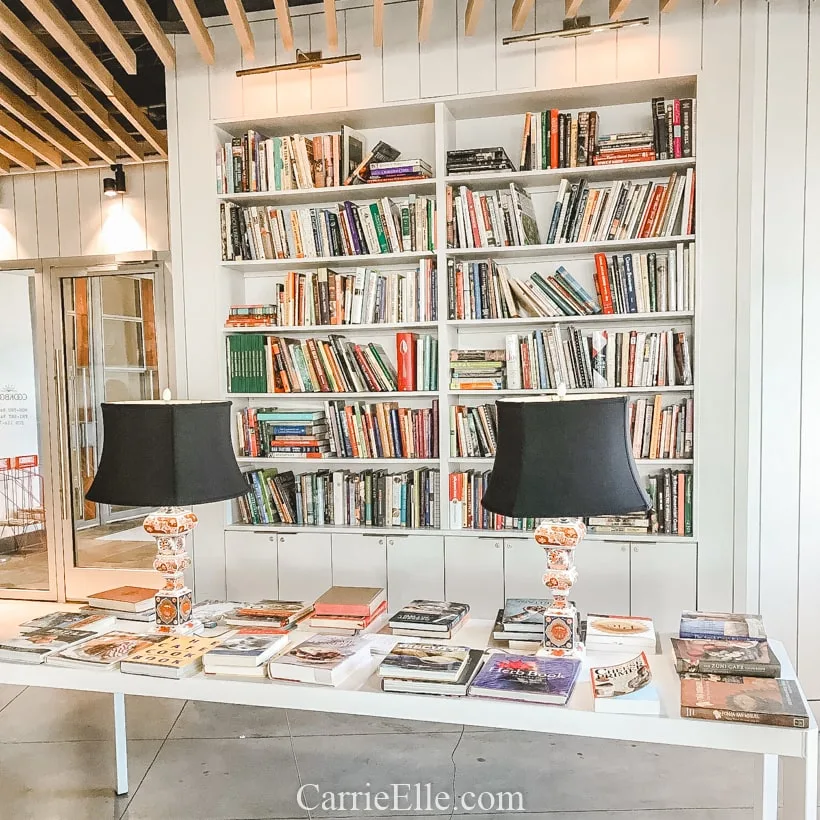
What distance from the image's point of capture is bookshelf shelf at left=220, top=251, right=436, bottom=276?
340 centimetres

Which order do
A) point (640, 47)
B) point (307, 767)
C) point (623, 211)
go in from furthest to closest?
point (623, 211), point (640, 47), point (307, 767)

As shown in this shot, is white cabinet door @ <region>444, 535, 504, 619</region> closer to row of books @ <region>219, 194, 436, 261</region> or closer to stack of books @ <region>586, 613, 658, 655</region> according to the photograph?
stack of books @ <region>586, 613, 658, 655</region>

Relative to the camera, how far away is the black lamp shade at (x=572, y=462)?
6.48ft

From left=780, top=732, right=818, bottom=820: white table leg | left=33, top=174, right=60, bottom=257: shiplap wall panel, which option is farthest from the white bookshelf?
left=33, top=174, right=60, bottom=257: shiplap wall panel

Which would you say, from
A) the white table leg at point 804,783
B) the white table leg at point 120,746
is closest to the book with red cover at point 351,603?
the white table leg at point 120,746

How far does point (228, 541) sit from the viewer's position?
3639 mm

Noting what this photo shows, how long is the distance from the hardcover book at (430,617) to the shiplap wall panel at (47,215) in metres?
3.78

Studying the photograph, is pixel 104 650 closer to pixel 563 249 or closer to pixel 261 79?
pixel 563 249

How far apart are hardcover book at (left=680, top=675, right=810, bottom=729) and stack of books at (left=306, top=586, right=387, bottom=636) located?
37.3 inches

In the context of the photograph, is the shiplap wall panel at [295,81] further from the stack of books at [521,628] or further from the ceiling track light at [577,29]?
the stack of books at [521,628]

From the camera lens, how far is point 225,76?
3500 mm

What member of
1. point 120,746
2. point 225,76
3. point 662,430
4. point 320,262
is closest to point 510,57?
point 320,262

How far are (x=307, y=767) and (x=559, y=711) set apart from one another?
1372 millimetres

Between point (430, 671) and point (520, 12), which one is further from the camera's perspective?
point (520, 12)
